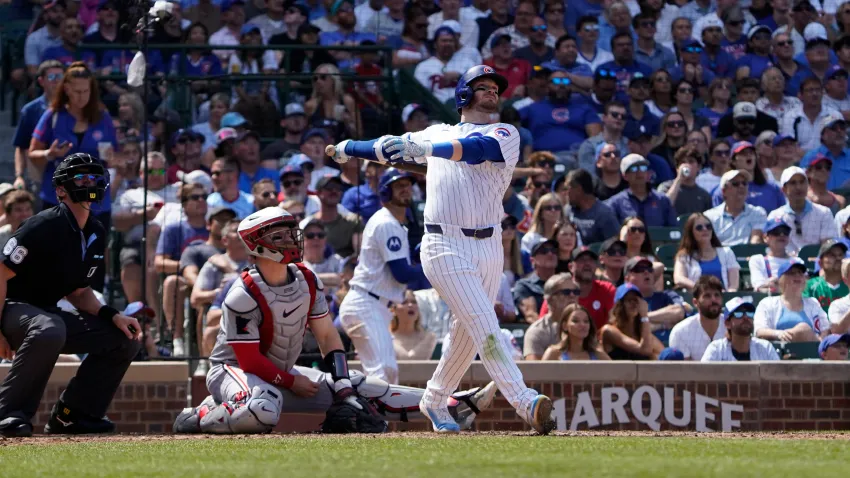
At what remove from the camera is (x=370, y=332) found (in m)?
9.41

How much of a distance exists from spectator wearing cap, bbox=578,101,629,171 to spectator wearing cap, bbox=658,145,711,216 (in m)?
0.72

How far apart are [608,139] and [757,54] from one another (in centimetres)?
292

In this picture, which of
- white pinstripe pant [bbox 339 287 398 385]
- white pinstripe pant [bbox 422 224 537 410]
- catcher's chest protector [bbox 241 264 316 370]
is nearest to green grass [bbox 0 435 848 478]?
white pinstripe pant [bbox 422 224 537 410]

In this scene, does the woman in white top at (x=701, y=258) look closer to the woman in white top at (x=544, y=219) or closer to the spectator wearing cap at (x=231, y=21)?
the woman in white top at (x=544, y=219)

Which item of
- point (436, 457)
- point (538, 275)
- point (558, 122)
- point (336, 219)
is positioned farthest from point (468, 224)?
point (558, 122)

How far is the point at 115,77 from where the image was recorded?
11.1 metres

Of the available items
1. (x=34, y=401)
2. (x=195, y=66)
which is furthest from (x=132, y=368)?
(x=195, y=66)

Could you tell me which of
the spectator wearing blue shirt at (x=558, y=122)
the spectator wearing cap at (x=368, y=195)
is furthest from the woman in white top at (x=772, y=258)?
the spectator wearing cap at (x=368, y=195)

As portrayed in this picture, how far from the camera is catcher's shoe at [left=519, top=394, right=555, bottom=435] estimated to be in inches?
275

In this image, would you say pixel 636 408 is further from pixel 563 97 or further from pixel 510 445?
pixel 563 97

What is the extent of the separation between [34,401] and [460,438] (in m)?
2.33

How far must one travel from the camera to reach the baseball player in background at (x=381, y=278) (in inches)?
370

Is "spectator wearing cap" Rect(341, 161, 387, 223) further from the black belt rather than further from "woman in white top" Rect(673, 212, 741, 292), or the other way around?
the black belt

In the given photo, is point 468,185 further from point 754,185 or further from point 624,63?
point 624,63
